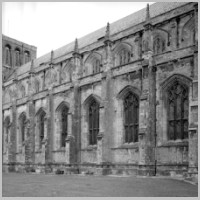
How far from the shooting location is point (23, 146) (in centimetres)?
3781

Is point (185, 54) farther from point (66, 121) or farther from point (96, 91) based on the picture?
point (66, 121)

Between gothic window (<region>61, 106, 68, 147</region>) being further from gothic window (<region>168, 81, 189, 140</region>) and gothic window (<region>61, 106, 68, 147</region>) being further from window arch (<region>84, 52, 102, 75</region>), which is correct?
gothic window (<region>168, 81, 189, 140</region>)

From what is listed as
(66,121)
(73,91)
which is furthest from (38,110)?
(73,91)

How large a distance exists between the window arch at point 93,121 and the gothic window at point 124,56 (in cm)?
431

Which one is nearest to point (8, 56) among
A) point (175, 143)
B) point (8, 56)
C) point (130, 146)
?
point (8, 56)

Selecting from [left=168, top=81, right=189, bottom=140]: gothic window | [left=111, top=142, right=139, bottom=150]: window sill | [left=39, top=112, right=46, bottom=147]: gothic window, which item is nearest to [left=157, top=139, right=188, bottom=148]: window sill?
[left=168, top=81, right=189, bottom=140]: gothic window

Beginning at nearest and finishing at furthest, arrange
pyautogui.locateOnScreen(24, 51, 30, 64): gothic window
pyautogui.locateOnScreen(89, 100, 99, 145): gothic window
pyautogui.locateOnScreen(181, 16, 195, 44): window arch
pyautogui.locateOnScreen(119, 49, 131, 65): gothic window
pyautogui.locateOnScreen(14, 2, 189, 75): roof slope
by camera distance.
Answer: pyautogui.locateOnScreen(181, 16, 195, 44): window arch < pyautogui.locateOnScreen(14, 2, 189, 75): roof slope < pyautogui.locateOnScreen(119, 49, 131, 65): gothic window < pyautogui.locateOnScreen(89, 100, 99, 145): gothic window < pyautogui.locateOnScreen(24, 51, 30, 64): gothic window

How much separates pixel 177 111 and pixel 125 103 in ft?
17.1

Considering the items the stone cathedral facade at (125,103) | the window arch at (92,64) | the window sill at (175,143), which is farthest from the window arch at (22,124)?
the window sill at (175,143)

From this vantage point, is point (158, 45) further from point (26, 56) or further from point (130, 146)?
point (26, 56)

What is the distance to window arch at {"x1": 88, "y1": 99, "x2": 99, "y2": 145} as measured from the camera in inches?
1163

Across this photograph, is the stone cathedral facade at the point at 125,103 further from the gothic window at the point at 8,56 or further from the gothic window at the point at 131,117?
the gothic window at the point at 8,56

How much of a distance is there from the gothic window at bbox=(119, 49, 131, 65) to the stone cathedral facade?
0.09 m

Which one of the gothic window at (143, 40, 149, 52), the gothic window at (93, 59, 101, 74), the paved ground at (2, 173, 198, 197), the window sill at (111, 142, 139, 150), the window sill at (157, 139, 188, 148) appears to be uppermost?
the gothic window at (143, 40, 149, 52)
